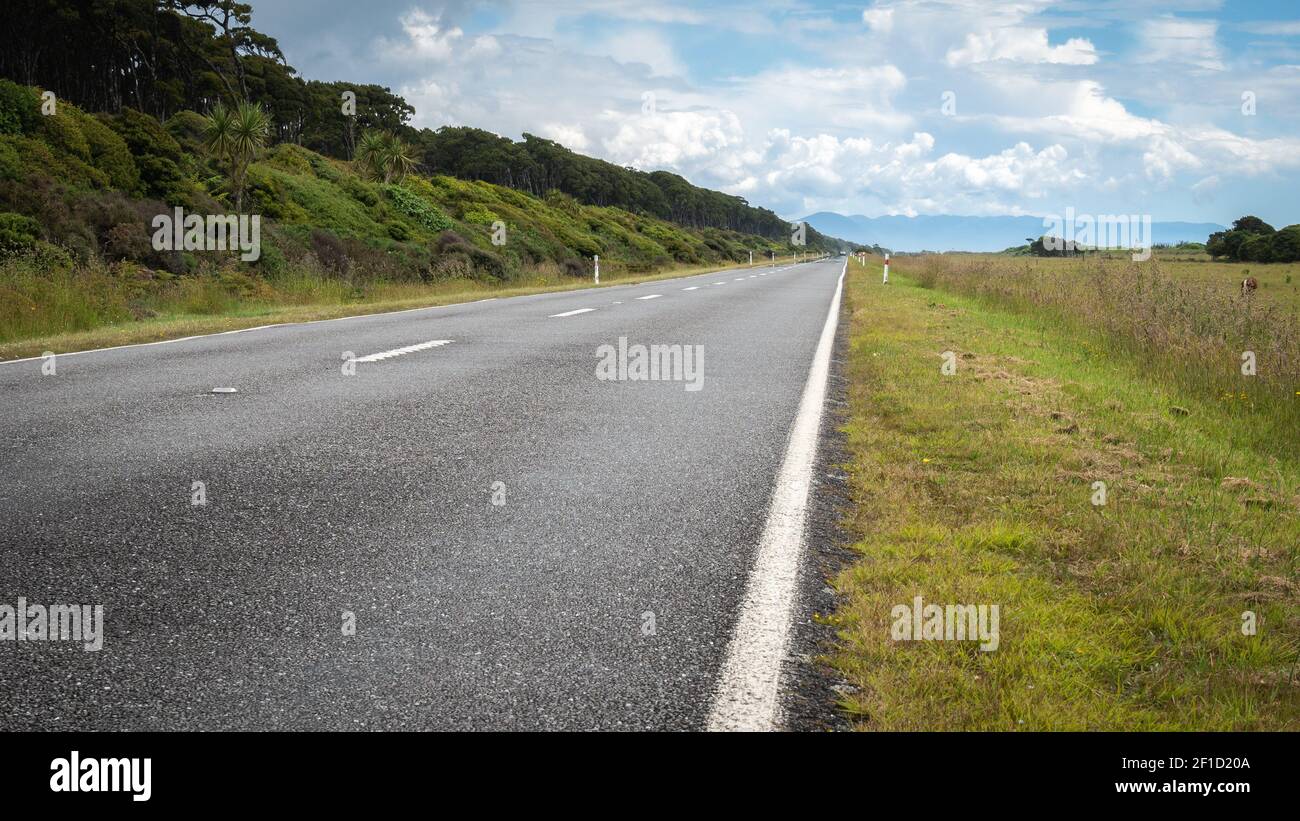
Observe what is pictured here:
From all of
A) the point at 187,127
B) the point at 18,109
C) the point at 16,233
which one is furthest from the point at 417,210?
the point at 16,233

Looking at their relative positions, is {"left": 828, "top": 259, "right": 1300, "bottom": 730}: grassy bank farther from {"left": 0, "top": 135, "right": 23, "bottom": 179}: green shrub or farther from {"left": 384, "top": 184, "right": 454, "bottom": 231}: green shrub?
{"left": 384, "top": 184, "right": 454, "bottom": 231}: green shrub

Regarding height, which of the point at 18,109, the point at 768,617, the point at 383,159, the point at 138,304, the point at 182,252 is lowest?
the point at 768,617

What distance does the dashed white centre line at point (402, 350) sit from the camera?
8.98 meters

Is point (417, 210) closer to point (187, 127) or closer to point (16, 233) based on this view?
point (187, 127)

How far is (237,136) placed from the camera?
76.6ft

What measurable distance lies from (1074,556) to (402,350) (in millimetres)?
7668

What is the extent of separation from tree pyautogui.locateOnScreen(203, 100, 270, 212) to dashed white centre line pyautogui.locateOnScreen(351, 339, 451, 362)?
16074 millimetres

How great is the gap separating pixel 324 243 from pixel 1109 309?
20.4 m
